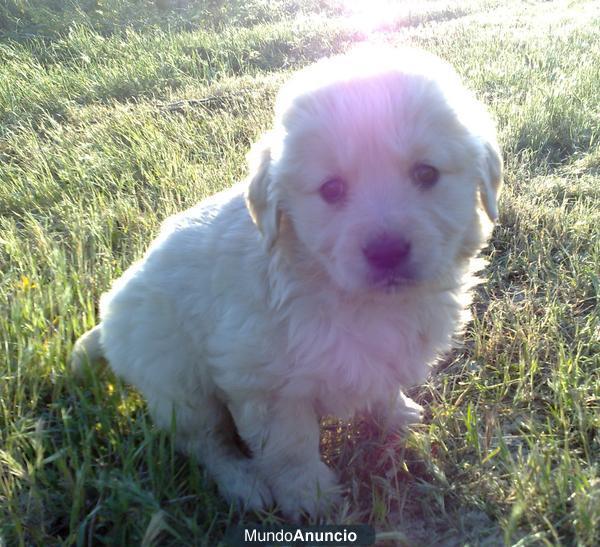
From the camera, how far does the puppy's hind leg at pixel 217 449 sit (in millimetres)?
2158

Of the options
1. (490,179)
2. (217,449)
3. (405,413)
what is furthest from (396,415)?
(490,179)

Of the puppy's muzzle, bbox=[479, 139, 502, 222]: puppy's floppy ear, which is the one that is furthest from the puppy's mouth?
bbox=[479, 139, 502, 222]: puppy's floppy ear

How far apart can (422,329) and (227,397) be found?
0.78 m

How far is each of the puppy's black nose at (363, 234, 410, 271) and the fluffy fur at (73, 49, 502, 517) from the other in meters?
0.03

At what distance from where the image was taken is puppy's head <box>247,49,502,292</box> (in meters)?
1.77

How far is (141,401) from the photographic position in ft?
8.21

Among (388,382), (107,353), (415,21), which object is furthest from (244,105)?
(415,21)

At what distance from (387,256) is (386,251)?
0.05 feet

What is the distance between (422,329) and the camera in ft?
6.91

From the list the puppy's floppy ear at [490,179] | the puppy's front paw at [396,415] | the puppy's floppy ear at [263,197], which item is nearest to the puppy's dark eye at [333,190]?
the puppy's floppy ear at [263,197]

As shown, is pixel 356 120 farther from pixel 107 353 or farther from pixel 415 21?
pixel 415 21

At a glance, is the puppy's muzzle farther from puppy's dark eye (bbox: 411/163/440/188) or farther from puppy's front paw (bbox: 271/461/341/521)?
puppy's front paw (bbox: 271/461/341/521)

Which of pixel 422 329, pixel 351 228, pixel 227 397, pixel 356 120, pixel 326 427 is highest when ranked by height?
pixel 356 120

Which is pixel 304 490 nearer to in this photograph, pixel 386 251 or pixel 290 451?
pixel 290 451
